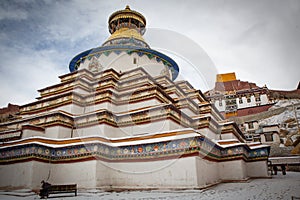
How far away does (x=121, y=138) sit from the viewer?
8312 mm

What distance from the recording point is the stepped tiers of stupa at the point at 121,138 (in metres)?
7.05

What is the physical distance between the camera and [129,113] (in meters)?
9.72

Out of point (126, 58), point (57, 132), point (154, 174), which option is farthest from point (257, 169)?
point (126, 58)

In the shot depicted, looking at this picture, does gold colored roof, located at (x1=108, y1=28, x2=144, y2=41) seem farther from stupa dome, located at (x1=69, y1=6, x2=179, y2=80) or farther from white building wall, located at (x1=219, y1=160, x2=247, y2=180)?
white building wall, located at (x1=219, y1=160, x2=247, y2=180)

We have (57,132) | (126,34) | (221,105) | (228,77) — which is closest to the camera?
(57,132)

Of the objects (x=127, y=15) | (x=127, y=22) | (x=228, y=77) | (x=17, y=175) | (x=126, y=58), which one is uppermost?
(x=228, y=77)

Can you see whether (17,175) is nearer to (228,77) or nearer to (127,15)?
Answer: (127,15)

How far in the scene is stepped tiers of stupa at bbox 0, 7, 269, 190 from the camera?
705 centimetres

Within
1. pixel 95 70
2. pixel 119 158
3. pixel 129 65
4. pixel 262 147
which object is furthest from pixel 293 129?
pixel 119 158

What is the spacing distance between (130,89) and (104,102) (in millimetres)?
1597

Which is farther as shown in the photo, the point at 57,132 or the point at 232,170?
the point at 57,132

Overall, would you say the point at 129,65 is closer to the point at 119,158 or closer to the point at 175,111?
the point at 175,111

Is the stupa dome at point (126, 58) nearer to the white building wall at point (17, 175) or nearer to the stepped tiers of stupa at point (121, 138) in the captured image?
the stepped tiers of stupa at point (121, 138)

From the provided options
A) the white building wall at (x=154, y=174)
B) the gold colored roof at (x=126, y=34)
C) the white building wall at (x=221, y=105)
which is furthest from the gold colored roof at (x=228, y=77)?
the white building wall at (x=154, y=174)
